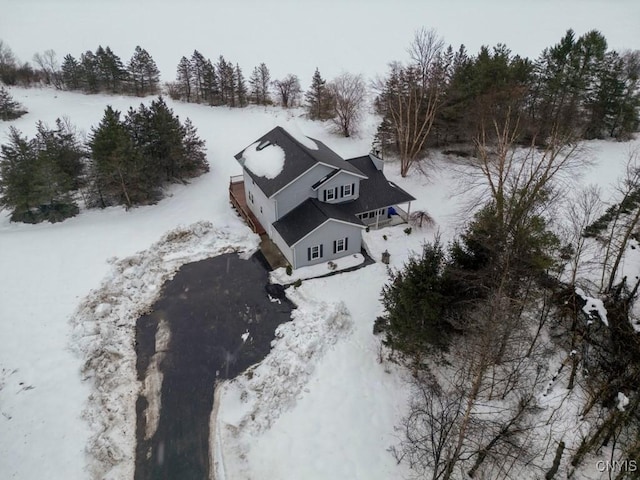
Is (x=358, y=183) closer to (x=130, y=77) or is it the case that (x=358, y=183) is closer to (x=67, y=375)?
(x=67, y=375)

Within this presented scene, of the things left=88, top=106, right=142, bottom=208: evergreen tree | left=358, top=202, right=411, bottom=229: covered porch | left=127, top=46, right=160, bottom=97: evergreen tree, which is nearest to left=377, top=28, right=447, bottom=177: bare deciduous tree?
left=358, top=202, right=411, bottom=229: covered porch

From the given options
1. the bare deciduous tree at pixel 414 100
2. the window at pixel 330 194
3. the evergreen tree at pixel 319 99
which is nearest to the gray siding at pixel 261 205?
the window at pixel 330 194

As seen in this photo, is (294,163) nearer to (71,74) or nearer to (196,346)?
(196,346)

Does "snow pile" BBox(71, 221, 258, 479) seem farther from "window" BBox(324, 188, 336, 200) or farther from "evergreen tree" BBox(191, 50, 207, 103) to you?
"evergreen tree" BBox(191, 50, 207, 103)

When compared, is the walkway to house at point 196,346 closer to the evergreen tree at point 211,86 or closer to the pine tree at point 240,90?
the pine tree at point 240,90

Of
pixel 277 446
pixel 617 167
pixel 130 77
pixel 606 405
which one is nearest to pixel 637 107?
pixel 617 167

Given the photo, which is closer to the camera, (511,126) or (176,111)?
(511,126)

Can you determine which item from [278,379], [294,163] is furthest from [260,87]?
[278,379]
